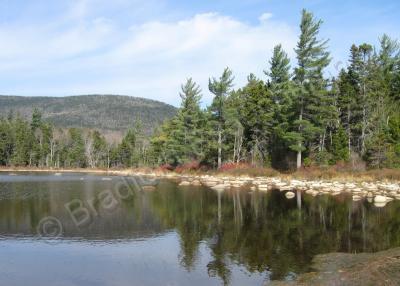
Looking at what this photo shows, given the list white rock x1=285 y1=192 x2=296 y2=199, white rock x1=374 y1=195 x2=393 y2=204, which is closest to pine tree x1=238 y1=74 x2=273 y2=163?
white rock x1=285 y1=192 x2=296 y2=199

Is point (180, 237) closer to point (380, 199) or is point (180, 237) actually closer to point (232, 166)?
point (380, 199)

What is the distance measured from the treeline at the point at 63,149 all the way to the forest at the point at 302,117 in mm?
32893

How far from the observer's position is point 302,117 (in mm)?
53625

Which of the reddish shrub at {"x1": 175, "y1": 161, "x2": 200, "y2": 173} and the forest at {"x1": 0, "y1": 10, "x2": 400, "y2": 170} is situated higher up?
the forest at {"x1": 0, "y1": 10, "x2": 400, "y2": 170}

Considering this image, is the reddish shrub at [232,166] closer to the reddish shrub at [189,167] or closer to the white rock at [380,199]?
the reddish shrub at [189,167]

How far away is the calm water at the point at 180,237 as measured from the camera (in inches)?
621

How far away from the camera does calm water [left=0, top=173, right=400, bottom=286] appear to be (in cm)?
1577

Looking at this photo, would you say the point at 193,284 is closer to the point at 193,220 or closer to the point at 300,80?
the point at 193,220

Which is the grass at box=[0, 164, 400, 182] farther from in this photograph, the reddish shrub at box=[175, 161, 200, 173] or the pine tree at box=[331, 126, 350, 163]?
the reddish shrub at box=[175, 161, 200, 173]

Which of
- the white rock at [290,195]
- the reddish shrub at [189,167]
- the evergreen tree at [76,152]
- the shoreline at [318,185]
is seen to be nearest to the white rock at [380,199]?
the shoreline at [318,185]

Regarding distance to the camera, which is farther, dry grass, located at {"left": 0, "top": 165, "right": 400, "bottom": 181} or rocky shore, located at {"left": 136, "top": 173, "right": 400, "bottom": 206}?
dry grass, located at {"left": 0, "top": 165, "right": 400, "bottom": 181}

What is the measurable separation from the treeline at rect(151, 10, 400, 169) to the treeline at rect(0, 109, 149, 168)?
3638 cm

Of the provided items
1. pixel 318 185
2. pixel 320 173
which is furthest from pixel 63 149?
pixel 318 185

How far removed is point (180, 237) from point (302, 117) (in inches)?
1385
